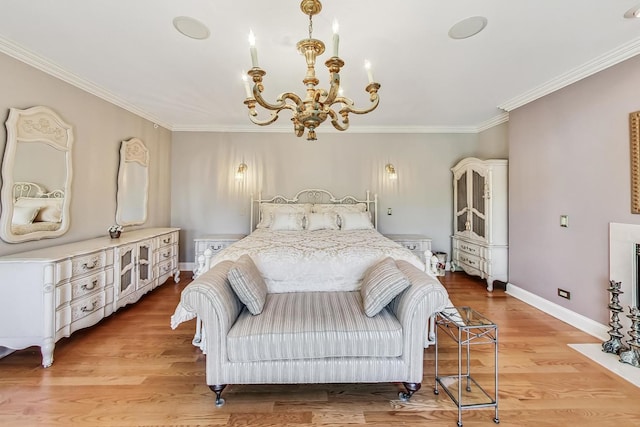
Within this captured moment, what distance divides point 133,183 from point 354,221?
3175 millimetres

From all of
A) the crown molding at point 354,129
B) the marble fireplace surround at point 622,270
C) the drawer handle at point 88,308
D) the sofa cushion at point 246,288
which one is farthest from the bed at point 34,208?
the marble fireplace surround at point 622,270

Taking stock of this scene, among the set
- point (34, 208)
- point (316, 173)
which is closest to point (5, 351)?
point (34, 208)

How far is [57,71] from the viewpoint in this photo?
2803 millimetres

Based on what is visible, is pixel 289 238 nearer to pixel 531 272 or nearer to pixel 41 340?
pixel 41 340

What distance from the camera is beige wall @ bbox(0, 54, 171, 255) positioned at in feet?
8.11

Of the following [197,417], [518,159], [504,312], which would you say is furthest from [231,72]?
[504,312]

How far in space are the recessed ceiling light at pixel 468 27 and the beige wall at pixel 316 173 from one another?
2.81m

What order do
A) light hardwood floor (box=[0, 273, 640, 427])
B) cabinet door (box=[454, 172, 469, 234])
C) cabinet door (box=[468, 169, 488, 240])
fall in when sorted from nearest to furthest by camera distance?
light hardwood floor (box=[0, 273, 640, 427]), cabinet door (box=[468, 169, 488, 240]), cabinet door (box=[454, 172, 469, 234])

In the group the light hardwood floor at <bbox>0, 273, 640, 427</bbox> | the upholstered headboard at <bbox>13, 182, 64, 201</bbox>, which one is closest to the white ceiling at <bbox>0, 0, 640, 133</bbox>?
the upholstered headboard at <bbox>13, 182, 64, 201</bbox>

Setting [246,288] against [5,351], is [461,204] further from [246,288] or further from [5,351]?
[5,351]

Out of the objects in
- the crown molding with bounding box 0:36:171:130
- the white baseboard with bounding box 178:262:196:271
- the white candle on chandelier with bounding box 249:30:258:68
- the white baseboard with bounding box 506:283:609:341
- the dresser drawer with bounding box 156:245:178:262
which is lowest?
the white baseboard with bounding box 506:283:609:341

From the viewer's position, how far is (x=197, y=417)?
5.57ft

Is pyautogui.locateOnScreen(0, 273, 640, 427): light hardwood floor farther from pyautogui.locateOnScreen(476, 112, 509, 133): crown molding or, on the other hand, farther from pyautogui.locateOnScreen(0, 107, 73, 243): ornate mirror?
pyautogui.locateOnScreen(476, 112, 509, 133): crown molding

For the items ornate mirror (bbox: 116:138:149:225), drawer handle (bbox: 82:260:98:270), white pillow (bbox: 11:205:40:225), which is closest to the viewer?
white pillow (bbox: 11:205:40:225)
